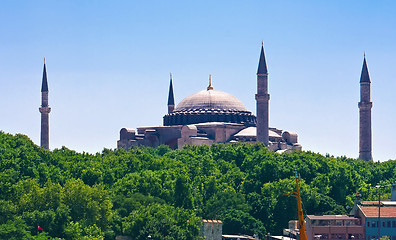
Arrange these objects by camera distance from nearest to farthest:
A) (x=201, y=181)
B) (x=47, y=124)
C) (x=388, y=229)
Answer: (x=388, y=229), (x=201, y=181), (x=47, y=124)

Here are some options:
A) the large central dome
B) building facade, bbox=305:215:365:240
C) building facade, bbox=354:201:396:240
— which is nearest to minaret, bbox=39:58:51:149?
the large central dome

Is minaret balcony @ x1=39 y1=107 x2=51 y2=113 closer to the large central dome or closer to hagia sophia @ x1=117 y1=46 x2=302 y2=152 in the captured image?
hagia sophia @ x1=117 y1=46 x2=302 y2=152

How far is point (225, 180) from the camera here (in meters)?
121

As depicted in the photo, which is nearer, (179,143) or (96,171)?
(96,171)

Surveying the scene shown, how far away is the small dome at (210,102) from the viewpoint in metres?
181

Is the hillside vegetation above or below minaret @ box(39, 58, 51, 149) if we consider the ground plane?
below

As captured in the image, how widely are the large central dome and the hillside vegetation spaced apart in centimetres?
3089

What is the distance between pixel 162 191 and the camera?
10062 cm

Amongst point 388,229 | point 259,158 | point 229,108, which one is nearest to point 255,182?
point 259,158

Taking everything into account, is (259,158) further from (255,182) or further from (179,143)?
(179,143)

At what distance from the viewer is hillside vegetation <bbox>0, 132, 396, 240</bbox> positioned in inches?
3356

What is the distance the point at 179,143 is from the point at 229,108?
47.1 feet

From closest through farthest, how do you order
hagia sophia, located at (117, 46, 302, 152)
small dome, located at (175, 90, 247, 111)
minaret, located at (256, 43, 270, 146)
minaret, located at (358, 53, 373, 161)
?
minaret, located at (256, 43, 270, 146) → minaret, located at (358, 53, 373, 161) → hagia sophia, located at (117, 46, 302, 152) → small dome, located at (175, 90, 247, 111)

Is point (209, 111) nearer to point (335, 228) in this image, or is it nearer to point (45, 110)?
point (45, 110)
